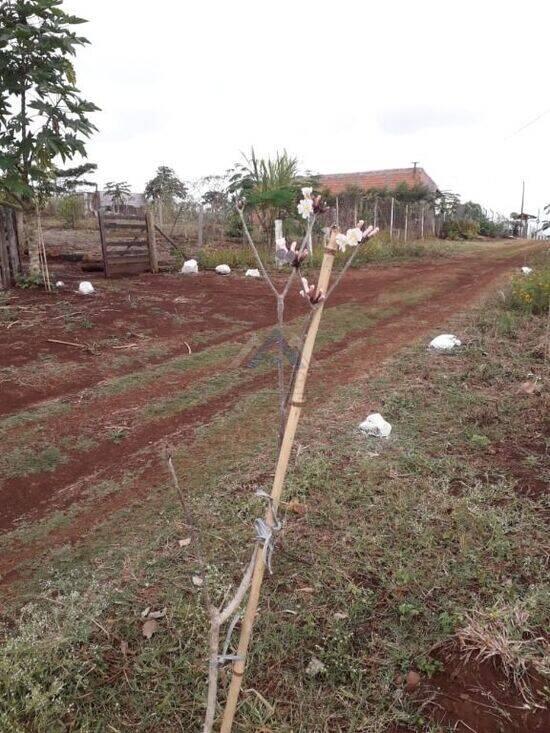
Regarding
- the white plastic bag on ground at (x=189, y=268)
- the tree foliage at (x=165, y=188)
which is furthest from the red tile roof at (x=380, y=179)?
the white plastic bag on ground at (x=189, y=268)

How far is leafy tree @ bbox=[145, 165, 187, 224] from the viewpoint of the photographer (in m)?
15.8

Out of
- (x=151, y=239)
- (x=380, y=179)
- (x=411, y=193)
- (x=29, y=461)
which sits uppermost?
(x=380, y=179)

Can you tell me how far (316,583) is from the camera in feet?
6.90

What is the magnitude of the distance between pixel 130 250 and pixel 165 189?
338 inches

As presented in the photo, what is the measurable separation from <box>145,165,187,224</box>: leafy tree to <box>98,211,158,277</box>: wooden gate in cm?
562

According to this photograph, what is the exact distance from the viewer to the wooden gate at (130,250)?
934 cm

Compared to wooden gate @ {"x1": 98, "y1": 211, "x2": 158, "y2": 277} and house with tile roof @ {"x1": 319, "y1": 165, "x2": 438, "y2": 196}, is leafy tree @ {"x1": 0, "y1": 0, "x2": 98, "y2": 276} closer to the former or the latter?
wooden gate @ {"x1": 98, "y1": 211, "x2": 158, "y2": 277}

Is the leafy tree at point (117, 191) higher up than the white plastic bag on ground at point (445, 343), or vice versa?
the leafy tree at point (117, 191)

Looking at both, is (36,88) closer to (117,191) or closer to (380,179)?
(117,191)

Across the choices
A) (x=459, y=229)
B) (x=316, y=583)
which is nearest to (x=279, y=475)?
(x=316, y=583)

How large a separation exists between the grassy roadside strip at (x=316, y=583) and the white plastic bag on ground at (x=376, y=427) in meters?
0.07

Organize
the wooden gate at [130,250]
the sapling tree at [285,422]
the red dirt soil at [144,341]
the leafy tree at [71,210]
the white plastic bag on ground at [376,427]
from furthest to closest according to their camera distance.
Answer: the leafy tree at [71,210] → the wooden gate at [130,250] → the white plastic bag on ground at [376,427] → the red dirt soil at [144,341] → the sapling tree at [285,422]

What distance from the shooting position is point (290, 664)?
5.87 feet

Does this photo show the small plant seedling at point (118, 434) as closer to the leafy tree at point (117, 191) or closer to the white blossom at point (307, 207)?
the white blossom at point (307, 207)
